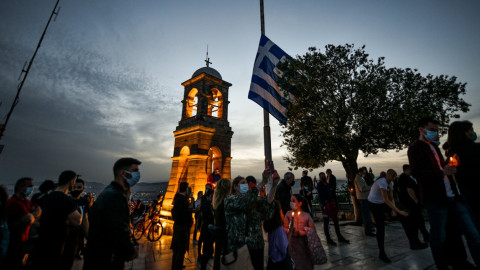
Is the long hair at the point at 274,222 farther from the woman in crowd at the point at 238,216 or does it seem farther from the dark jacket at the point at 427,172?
the dark jacket at the point at 427,172

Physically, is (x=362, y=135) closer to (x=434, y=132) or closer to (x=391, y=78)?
(x=391, y=78)

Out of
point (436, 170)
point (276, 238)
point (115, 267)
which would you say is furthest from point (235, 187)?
point (436, 170)

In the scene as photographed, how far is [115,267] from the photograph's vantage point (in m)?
2.32

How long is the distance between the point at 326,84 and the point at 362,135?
2.89 meters

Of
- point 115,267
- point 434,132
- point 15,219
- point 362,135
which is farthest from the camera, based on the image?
point 362,135

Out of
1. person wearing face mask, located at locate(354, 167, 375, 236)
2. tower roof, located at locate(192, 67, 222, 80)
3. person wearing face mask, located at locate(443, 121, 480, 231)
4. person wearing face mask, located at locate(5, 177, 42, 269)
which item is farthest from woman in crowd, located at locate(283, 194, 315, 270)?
tower roof, located at locate(192, 67, 222, 80)

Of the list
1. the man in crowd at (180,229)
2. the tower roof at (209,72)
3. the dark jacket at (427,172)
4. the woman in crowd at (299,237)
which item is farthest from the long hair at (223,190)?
the tower roof at (209,72)

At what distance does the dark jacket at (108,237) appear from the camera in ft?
7.39

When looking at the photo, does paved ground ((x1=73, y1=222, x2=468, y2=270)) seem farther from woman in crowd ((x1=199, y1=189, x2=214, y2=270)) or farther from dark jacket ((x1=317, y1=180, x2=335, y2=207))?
dark jacket ((x1=317, y1=180, x2=335, y2=207))

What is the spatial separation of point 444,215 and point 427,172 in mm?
600

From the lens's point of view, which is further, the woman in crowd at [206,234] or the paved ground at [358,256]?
the woman in crowd at [206,234]

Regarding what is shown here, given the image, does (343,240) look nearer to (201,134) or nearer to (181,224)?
(181,224)

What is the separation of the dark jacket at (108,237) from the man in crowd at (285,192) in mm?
3748

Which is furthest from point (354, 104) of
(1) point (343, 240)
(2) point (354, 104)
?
(1) point (343, 240)
